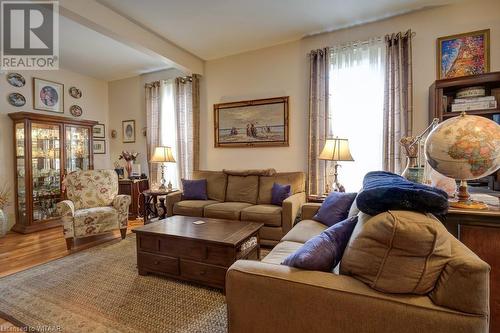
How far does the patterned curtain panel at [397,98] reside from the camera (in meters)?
2.94

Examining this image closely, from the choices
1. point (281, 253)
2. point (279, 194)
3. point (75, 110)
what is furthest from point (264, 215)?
point (75, 110)

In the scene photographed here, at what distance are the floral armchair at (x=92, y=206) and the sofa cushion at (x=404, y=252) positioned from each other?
324 cm

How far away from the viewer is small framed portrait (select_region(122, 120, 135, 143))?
5.00 m

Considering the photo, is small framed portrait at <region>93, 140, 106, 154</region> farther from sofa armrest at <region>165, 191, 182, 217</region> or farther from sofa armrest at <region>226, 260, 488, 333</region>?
sofa armrest at <region>226, 260, 488, 333</region>

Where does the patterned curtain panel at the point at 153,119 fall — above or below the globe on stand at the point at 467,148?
above

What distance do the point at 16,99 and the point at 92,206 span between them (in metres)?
2.19

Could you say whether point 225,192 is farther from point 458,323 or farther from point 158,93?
point 458,323

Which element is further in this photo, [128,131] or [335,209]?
[128,131]

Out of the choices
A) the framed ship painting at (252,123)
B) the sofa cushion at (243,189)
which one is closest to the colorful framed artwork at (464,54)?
the framed ship painting at (252,123)

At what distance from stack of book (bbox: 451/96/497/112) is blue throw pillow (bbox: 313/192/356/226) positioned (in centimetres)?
A: 146

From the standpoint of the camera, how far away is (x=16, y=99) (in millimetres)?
3857

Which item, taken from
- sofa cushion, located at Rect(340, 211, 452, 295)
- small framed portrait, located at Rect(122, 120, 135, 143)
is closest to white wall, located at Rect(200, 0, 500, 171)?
small framed portrait, located at Rect(122, 120, 135, 143)

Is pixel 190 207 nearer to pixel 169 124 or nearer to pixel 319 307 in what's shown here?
pixel 169 124

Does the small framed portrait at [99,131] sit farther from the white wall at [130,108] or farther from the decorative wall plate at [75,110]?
the decorative wall plate at [75,110]
